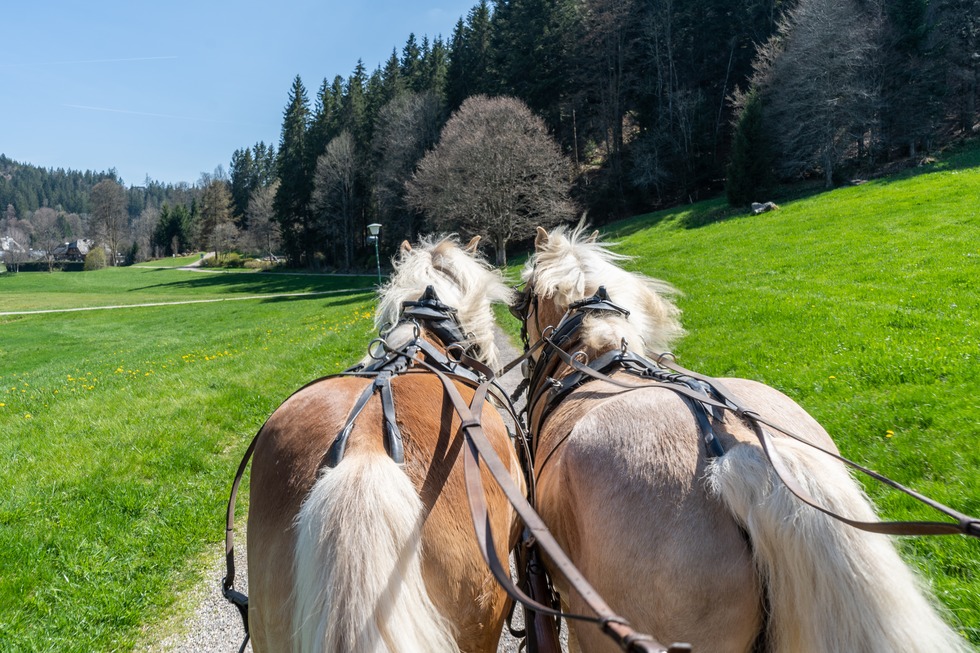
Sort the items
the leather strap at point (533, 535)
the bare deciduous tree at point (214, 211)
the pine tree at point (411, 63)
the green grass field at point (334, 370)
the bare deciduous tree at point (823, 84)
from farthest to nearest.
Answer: the bare deciduous tree at point (214, 211) → the pine tree at point (411, 63) → the bare deciduous tree at point (823, 84) → the green grass field at point (334, 370) → the leather strap at point (533, 535)

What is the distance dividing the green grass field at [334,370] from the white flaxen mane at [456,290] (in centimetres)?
118

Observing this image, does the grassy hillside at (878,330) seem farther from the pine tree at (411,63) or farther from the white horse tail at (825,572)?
the pine tree at (411,63)

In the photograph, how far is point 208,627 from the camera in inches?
136

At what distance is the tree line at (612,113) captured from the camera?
30125 mm

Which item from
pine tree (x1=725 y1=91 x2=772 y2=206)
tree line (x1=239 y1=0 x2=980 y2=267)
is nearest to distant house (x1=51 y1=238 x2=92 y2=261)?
tree line (x1=239 y1=0 x2=980 y2=267)

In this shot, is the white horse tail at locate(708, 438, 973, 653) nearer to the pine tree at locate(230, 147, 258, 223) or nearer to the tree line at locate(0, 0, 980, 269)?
the tree line at locate(0, 0, 980, 269)

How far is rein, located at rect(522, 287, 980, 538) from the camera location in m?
1.35

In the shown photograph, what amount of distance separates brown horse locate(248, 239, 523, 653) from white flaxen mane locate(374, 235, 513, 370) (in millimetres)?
1052

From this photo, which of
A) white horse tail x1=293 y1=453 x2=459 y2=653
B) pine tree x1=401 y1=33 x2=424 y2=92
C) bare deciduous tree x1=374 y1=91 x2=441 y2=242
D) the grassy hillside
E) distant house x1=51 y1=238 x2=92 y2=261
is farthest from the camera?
distant house x1=51 y1=238 x2=92 y2=261

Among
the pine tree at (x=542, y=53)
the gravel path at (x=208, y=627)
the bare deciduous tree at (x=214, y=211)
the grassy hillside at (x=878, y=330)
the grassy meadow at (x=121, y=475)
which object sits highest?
the pine tree at (x=542, y=53)

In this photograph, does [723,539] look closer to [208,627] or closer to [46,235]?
[208,627]

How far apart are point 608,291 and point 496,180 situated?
29.5m

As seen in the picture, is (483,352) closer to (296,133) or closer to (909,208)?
(909,208)

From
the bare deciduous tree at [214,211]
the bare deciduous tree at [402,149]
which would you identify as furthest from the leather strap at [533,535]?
the bare deciduous tree at [214,211]
